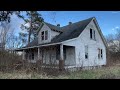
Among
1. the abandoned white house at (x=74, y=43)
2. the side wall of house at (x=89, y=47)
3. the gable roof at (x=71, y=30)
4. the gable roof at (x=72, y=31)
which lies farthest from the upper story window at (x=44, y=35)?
the side wall of house at (x=89, y=47)

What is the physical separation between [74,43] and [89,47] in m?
1.96

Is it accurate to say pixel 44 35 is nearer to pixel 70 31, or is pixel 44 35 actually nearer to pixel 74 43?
pixel 70 31

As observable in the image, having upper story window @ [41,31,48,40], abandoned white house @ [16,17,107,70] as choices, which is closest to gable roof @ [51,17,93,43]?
abandoned white house @ [16,17,107,70]

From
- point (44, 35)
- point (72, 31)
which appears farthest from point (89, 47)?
point (44, 35)

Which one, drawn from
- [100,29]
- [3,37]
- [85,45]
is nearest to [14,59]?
[3,37]

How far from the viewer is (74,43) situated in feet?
43.7

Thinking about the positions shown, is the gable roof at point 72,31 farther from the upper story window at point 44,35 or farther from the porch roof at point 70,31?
the upper story window at point 44,35

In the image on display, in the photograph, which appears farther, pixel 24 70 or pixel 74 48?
pixel 74 48

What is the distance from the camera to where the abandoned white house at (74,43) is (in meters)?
13.3

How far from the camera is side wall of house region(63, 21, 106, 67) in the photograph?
13.4 meters

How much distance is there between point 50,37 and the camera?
14.6 metres

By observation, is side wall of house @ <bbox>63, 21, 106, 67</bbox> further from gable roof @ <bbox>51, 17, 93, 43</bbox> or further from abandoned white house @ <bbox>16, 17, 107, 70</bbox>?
gable roof @ <bbox>51, 17, 93, 43</bbox>
